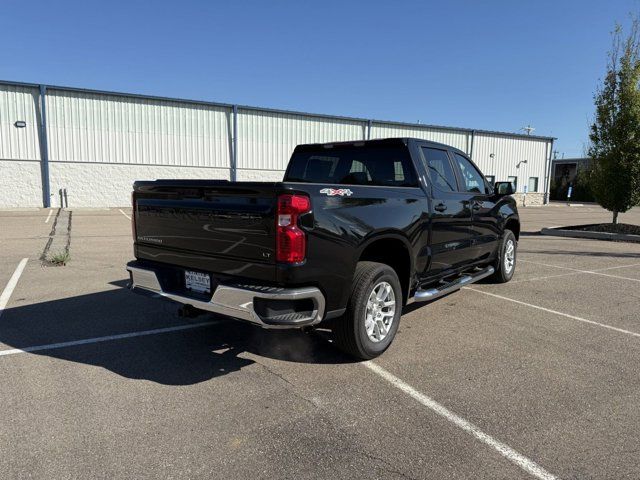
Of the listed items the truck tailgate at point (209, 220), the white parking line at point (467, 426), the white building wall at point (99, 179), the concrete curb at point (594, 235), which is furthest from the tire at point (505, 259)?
the white building wall at point (99, 179)

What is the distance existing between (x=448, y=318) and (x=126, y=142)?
75.8ft

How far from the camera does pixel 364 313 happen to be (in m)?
3.94

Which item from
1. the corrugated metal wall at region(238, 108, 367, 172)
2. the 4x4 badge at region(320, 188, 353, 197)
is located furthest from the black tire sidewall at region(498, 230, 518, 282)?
the corrugated metal wall at region(238, 108, 367, 172)

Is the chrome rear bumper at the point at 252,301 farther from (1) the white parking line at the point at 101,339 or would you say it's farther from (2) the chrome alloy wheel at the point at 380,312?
(1) the white parking line at the point at 101,339

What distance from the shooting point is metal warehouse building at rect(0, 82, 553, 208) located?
22.4 meters

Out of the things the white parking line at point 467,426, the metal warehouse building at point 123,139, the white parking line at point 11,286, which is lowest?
the white parking line at point 467,426

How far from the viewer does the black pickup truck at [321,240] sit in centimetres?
338

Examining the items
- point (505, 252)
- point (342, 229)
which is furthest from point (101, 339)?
point (505, 252)

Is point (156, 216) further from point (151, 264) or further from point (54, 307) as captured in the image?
point (54, 307)

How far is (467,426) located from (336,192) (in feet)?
6.23

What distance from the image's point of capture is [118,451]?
9.09ft

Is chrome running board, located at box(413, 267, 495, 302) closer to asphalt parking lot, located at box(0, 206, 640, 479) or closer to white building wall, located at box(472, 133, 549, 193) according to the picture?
asphalt parking lot, located at box(0, 206, 640, 479)

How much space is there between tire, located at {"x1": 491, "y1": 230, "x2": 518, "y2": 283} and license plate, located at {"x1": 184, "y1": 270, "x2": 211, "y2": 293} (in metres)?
4.81

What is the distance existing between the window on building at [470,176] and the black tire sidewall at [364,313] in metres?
2.27
